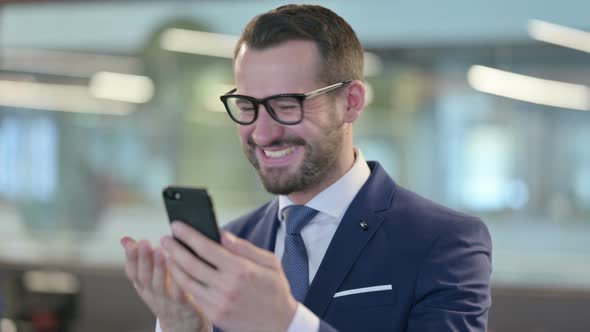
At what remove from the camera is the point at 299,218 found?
176 cm

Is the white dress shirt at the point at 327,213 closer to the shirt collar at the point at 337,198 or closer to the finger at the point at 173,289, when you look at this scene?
the shirt collar at the point at 337,198

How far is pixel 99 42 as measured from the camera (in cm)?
535

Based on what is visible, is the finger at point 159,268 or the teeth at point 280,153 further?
the teeth at point 280,153

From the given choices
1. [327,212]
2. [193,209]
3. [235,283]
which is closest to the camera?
[235,283]

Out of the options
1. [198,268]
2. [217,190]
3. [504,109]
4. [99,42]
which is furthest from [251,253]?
[99,42]

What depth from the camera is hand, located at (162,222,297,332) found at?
115 centimetres

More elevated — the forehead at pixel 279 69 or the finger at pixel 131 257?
the forehead at pixel 279 69

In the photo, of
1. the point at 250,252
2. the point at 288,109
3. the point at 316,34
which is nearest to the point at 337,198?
the point at 288,109

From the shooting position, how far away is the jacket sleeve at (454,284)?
4.94 ft

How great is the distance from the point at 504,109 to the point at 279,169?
3.09m

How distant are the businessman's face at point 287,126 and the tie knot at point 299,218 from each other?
8cm

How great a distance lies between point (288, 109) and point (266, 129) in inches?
2.5

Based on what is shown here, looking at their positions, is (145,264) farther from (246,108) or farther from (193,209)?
(246,108)

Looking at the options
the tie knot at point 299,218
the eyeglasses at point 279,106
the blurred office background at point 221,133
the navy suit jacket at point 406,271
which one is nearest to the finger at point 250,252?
the navy suit jacket at point 406,271
